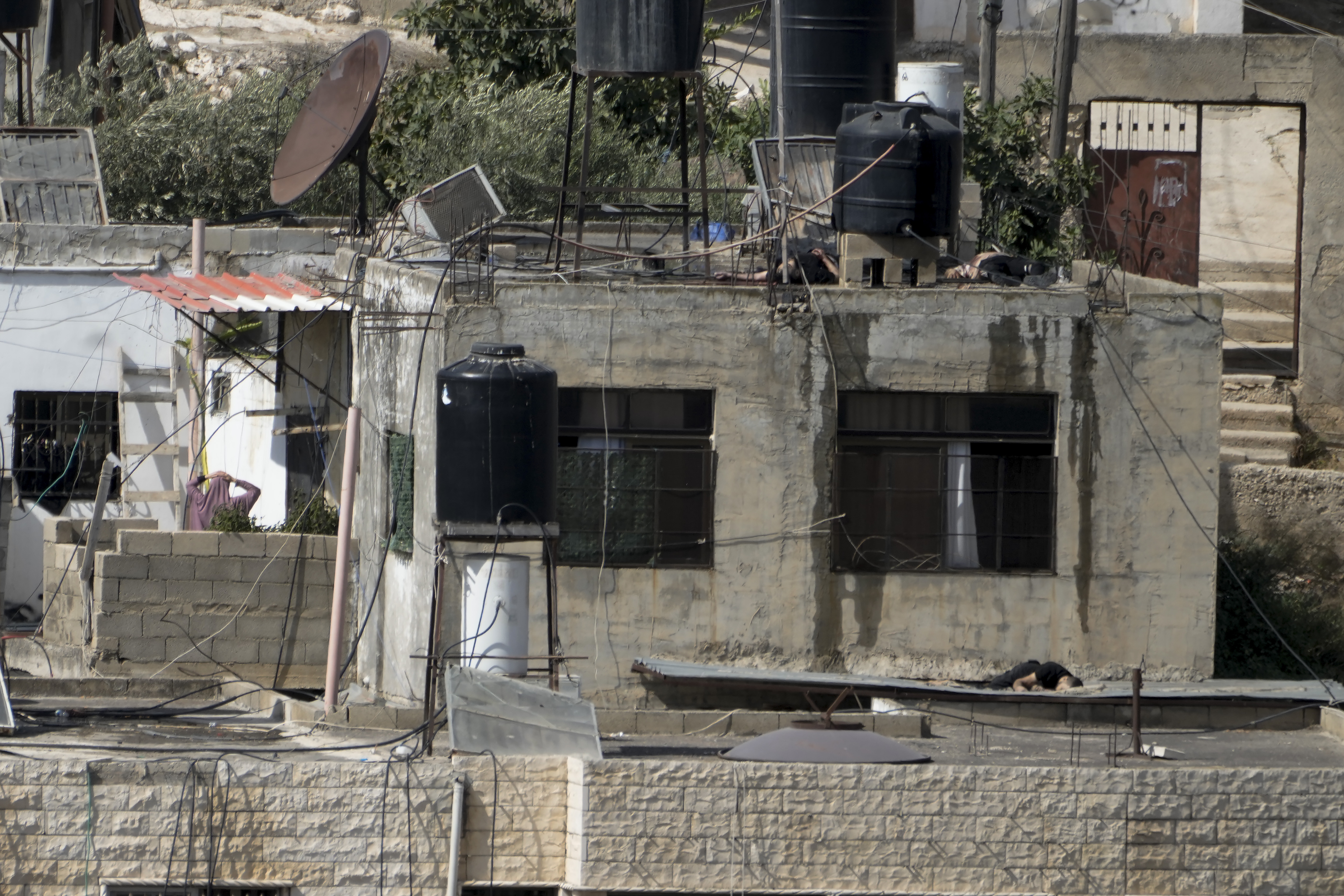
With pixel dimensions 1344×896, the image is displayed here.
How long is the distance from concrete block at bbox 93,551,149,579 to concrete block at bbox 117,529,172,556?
0.05 metres

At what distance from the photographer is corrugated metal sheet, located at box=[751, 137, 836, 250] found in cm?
1944

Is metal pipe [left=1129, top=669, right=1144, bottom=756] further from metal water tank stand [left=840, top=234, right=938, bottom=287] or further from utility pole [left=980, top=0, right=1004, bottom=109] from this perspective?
utility pole [left=980, top=0, right=1004, bottom=109]

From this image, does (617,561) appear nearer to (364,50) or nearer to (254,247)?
(364,50)

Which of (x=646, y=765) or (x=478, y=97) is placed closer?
(x=646, y=765)

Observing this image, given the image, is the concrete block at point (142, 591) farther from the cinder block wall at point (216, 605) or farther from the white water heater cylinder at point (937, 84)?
the white water heater cylinder at point (937, 84)

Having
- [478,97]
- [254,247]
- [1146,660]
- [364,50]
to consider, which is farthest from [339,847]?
[478,97]

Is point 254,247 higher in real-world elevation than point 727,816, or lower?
higher

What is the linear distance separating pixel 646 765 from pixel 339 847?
1894 millimetres

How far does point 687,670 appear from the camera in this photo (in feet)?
52.3

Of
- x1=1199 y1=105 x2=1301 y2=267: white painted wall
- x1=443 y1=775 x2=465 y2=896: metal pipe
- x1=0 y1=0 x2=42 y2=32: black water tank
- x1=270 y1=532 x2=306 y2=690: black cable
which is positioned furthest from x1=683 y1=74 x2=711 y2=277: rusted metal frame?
x1=0 y1=0 x2=42 y2=32: black water tank

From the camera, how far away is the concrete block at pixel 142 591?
1811 centimetres

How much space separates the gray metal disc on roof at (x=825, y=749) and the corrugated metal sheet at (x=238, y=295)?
8217 mm

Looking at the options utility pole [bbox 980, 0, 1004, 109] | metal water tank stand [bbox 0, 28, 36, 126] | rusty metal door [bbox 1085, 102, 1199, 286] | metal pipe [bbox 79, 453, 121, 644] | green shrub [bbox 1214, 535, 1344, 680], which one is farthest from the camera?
rusty metal door [bbox 1085, 102, 1199, 286]

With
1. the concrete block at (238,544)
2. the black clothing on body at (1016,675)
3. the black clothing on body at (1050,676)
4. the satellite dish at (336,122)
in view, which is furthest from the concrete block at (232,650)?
the black clothing on body at (1050,676)
